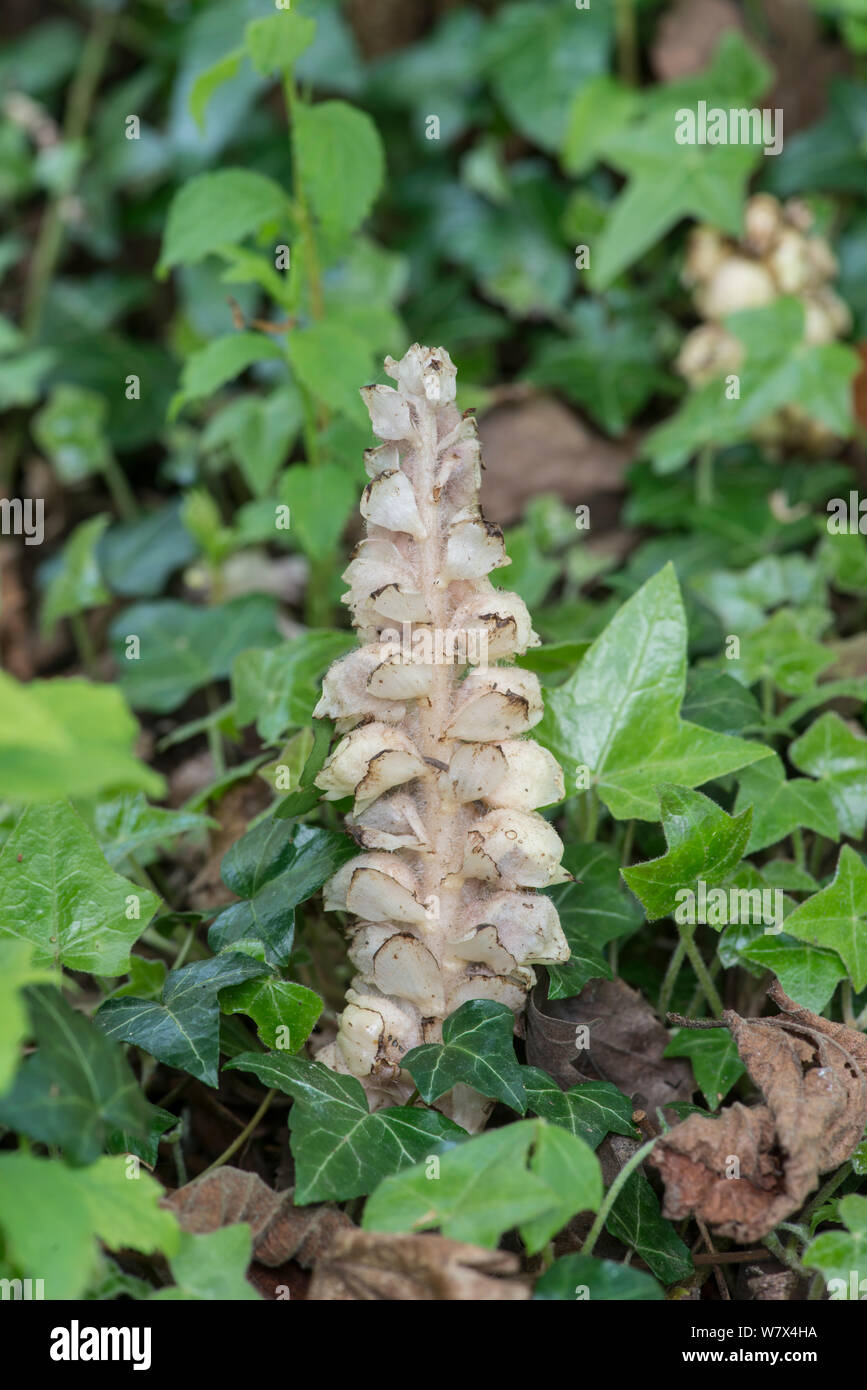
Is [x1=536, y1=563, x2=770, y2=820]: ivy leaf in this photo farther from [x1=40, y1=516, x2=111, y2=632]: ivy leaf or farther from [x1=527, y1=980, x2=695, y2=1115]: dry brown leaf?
[x1=40, y1=516, x2=111, y2=632]: ivy leaf

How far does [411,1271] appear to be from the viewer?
120cm

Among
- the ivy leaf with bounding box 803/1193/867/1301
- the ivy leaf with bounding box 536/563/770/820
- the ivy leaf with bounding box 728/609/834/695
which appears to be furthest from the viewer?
the ivy leaf with bounding box 728/609/834/695

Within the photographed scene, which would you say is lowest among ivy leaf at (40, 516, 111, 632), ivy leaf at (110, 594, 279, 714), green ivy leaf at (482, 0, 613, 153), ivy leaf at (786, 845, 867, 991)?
ivy leaf at (786, 845, 867, 991)

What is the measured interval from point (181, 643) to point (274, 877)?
1.04 metres

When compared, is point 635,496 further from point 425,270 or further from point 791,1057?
point 791,1057

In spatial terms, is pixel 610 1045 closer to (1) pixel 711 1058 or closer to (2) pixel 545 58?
(1) pixel 711 1058

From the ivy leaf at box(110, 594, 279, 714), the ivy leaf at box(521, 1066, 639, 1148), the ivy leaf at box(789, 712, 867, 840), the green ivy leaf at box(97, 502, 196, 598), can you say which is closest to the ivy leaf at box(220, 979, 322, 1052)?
the ivy leaf at box(521, 1066, 639, 1148)

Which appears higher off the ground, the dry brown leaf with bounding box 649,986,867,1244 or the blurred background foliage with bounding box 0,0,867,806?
the blurred background foliage with bounding box 0,0,867,806

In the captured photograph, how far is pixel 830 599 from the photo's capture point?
8.62ft

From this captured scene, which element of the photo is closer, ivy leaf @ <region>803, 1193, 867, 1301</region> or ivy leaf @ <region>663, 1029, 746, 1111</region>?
ivy leaf @ <region>803, 1193, 867, 1301</region>

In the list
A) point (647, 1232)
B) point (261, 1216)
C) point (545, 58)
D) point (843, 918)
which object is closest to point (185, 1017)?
point (261, 1216)

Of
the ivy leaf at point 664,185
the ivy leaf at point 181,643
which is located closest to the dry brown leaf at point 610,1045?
the ivy leaf at point 181,643

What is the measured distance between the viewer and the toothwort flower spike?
1396mm

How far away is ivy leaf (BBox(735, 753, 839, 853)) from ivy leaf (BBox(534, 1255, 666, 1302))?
651 millimetres
